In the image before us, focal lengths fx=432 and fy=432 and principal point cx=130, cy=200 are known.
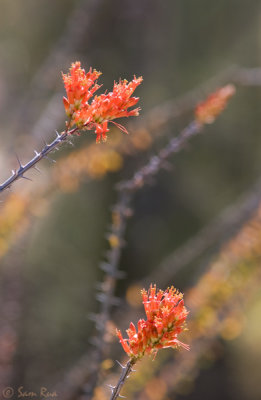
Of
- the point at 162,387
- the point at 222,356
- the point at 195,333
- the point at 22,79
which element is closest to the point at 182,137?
the point at 195,333

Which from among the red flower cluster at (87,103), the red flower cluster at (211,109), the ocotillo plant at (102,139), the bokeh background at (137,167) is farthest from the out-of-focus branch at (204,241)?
the red flower cluster at (87,103)

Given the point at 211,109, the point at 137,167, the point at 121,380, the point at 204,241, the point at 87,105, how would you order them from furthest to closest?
the point at 137,167 → the point at 204,241 → the point at 211,109 → the point at 87,105 → the point at 121,380

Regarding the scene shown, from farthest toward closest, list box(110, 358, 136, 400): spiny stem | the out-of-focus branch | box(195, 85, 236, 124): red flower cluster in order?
the out-of-focus branch
box(195, 85, 236, 124): red flower cluster
box(110, 358, 136, 400): spiny stem

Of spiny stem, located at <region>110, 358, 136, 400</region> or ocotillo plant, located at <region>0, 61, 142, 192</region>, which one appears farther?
ocotillo plant, located at <region>0, 61, 142, 192</region>

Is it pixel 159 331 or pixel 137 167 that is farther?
pixel 137 167

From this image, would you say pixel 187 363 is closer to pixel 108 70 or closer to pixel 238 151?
pixel 238 151

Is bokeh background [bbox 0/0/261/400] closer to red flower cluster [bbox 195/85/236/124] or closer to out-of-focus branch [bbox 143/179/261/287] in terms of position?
out-of-focus branch [bbox 143/179/261/287]

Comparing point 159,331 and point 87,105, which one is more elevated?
point 87,105

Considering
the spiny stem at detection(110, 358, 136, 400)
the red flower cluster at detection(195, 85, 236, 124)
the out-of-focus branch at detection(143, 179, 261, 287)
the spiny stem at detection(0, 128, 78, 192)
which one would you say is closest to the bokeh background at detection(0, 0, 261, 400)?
the out-of-focus branch at detection(143, 179, 261, 287)

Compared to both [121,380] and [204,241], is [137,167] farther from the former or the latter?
[121,380]

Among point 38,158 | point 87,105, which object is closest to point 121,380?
point 38,158

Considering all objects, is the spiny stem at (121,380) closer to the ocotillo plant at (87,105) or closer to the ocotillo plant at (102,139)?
the ocotillo plant at (102,139)

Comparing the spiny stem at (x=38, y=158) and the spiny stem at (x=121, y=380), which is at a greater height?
the spiny stem at (x=38, y=158)
